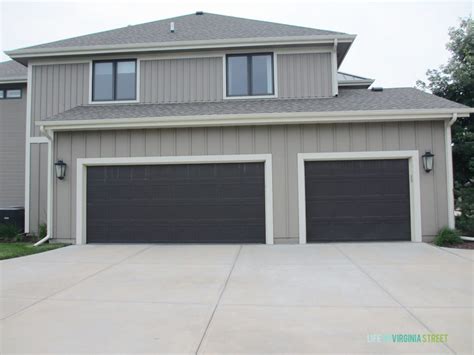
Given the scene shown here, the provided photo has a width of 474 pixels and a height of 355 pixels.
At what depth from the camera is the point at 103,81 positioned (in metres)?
10.1

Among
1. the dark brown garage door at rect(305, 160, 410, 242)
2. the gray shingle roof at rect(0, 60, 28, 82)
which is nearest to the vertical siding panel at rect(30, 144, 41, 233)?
the gray shingle roof at rect(0, 60, 28, 82)

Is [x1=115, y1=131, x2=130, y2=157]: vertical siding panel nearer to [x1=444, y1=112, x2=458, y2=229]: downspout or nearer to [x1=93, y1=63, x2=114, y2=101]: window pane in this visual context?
[x1=93, y1=63, x2=114, y2=101]: window pane

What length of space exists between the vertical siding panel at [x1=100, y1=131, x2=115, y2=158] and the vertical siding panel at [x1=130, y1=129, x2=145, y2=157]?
512mm

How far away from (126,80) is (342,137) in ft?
21.7

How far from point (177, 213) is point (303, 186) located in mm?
3274

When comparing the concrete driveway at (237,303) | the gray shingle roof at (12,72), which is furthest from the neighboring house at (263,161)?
the gray shingle roof at (12,72)

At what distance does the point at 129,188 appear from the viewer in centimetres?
864

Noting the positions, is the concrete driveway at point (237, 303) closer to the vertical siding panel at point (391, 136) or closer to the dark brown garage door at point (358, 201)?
the dark brown garage door at point (358, 201)

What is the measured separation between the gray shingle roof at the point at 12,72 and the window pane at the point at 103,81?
9.56 feet

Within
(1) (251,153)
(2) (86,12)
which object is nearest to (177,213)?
(1) (251,153)

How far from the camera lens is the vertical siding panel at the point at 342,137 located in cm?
819

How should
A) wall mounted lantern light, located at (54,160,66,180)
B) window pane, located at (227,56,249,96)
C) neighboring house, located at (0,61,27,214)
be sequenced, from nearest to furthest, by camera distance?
1. wall mounted lantern light, located at (54,160,66,180)
2. window pane, located at (227,56,249,96)
3. neighboring house, located at (0,61,27,214)

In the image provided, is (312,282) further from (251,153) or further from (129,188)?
(129,188)

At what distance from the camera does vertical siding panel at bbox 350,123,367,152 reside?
8172mm
